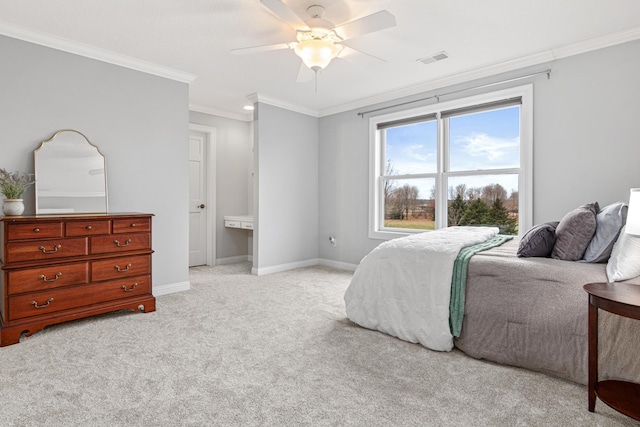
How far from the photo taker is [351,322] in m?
2.90

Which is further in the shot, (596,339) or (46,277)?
(46,277)

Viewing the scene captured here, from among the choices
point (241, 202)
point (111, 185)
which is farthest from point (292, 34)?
point (241, 202)

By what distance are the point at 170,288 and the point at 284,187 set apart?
2.05 meters

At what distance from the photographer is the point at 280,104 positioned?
16.2 ft

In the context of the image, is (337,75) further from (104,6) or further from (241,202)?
(241,202)

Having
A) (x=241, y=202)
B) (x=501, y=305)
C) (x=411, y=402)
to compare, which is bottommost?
(x=411, y=402)

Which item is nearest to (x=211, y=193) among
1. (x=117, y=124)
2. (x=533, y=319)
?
(x=117, y=124)

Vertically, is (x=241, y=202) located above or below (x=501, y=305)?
above

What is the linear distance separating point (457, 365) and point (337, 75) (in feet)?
10.2

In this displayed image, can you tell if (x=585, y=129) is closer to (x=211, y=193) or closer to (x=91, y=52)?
(x=91, y=52)

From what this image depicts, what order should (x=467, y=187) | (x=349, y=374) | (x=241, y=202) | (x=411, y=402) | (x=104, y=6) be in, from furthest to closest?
1. (x=241, y=202)
2. (x=467, y=187)
3. (x=104, y=6)
4. (x=349, y=374)
5. (x=411, y=402)

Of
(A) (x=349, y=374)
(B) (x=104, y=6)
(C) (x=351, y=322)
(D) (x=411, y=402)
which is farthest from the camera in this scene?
(C) (x=351, y=322)

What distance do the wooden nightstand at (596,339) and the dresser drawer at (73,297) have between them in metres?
3.22

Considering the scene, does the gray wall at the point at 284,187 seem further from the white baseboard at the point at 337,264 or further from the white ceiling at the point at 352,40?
the white ceiling at the point at 352,40
